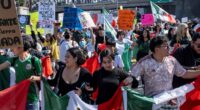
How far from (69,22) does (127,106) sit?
31.0 ft

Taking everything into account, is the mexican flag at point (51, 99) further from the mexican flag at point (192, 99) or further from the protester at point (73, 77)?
the mexican flag at point (192, 99)

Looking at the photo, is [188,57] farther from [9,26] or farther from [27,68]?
[9,26]

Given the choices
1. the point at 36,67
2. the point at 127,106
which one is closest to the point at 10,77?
the point at 36,67

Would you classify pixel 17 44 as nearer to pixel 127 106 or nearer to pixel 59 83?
pixel 59 83

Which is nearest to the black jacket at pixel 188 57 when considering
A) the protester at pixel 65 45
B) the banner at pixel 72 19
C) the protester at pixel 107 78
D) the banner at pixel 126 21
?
the protester at pixel 107 78

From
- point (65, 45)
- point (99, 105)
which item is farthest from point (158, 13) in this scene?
point (99, 105)

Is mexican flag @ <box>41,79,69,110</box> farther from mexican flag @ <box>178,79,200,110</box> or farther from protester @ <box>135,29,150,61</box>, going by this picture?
protester @ <box>135,29,150,61</box>

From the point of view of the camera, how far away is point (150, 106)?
6.49 m

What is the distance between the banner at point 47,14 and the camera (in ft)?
56.6

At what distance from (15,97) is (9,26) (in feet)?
3.46

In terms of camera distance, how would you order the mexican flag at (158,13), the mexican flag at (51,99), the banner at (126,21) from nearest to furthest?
the mexican flag at (51,99), the mexican flag at (158,13), the banner at (126,21)

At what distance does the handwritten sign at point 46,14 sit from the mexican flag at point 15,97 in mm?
10285

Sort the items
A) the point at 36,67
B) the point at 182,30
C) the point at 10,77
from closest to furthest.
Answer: the point at 36,67, the point at 10,77, the point at 182,30

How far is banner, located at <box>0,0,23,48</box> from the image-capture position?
21.3 ft
